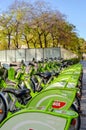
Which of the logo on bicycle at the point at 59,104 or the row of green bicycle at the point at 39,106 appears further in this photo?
the logo on bicycle at the point at 59,104

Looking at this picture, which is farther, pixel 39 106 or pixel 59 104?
pixel 39 106

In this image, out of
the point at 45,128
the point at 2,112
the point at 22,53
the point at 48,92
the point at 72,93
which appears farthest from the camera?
the point at 22,53

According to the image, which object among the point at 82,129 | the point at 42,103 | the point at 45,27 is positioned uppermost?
the point at 45,27

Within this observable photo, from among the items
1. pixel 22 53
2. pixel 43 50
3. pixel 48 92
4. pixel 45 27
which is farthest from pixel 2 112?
pixel 45 27

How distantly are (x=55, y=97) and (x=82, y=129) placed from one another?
1392 millimetres

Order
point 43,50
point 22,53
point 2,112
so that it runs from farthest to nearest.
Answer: point 22,53 → point 43,50 → point 2,112

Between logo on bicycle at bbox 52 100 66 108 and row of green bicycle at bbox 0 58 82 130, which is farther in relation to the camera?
logo on bicycle at bbox 52 100 66 108

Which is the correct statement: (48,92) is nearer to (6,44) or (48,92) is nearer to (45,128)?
(45,128)

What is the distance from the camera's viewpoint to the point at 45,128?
3.64 metres

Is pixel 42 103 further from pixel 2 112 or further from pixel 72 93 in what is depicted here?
pixel 2 112

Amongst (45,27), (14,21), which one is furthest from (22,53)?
(14,21)

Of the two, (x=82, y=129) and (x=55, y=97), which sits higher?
(x=55, y=97)

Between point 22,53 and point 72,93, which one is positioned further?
point 22,53

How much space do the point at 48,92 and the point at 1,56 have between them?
33.3m
